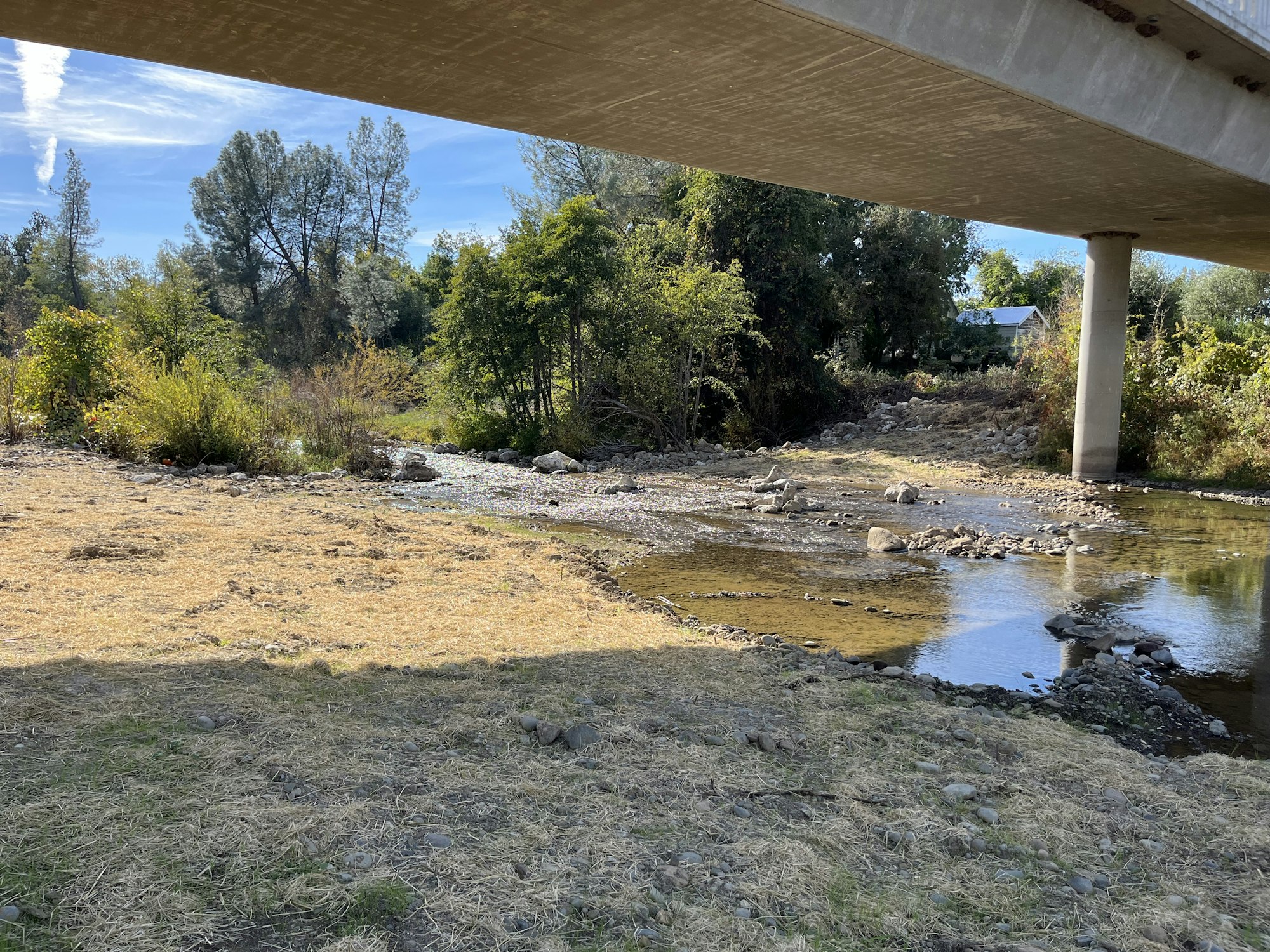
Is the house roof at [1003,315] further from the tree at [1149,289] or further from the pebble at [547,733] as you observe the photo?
the pebble at [547,733]

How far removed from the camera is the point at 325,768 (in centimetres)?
330

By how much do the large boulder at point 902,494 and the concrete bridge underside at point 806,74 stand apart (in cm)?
435

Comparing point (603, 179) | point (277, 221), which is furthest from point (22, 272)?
point (603, 179)

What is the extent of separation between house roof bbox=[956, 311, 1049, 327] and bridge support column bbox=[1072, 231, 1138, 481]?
20417mm

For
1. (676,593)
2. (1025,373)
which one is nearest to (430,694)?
(676,593)

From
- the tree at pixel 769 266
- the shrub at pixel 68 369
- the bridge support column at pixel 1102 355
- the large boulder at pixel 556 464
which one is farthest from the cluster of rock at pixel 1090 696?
the tree at pixel 769 266

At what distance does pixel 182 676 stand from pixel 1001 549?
839 centimetres

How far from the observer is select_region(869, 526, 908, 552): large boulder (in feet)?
31.6

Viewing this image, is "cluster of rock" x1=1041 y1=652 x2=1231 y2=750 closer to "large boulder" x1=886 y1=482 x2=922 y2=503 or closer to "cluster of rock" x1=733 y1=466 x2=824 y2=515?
"cluster of rock" x1=733 y1=466 x2=824 y2=515

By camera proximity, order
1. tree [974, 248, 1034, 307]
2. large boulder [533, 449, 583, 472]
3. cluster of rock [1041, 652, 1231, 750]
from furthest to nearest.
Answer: tree [974, 248, 1034, 307] → large boulder [533, 449, 583, 472] → cluster of rock [1041, 652, 1231, 750]

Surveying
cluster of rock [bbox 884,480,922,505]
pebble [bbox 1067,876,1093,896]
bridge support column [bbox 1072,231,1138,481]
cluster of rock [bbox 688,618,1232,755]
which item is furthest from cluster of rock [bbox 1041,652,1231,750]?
bridge support column [bbox 1072,231,1138,481]

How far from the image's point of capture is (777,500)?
12.2 metres

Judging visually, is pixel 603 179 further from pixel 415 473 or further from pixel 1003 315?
pixel 1003 315

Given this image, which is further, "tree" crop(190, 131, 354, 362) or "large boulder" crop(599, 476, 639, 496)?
"tree" crop(190, 131, 354, 362)
